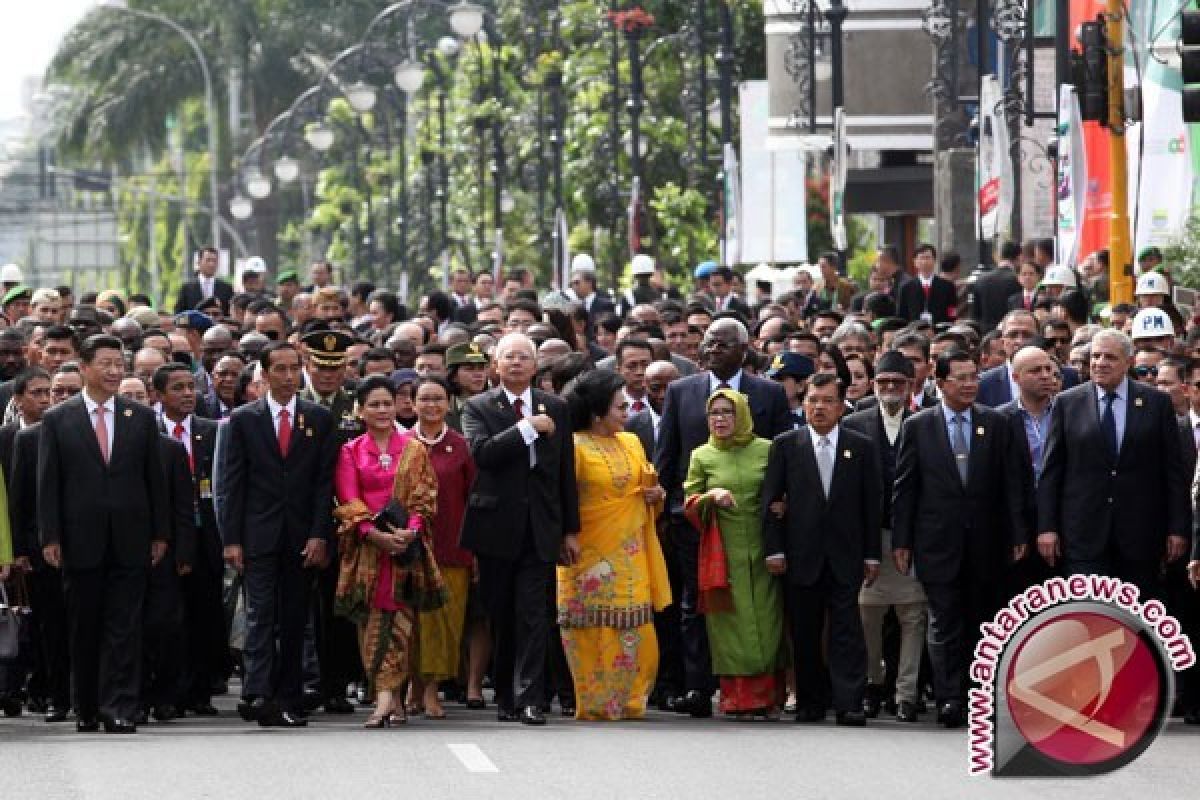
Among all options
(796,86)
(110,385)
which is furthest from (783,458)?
(796,86)

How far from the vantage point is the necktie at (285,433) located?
17.5 metres

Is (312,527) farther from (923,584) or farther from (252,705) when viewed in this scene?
(923,584)

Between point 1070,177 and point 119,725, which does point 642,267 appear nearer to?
point 1070,177

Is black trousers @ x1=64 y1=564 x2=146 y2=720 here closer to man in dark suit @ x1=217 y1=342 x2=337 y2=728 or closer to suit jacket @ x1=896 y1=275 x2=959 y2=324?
man in dark suit @ x1=217 y1=342 x2=337 y2=728

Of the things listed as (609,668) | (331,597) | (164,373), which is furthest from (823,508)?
(164,373)

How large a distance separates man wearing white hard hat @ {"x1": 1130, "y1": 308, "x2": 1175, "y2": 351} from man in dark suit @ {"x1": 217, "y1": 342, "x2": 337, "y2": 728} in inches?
214

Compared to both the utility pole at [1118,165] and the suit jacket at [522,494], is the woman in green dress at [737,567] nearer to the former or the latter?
the suit jacket at [522,494]

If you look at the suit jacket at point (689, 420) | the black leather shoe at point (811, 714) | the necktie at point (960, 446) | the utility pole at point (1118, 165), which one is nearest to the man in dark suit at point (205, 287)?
the utility pole at point (1118, 165)

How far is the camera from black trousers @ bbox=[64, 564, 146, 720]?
56.7ft

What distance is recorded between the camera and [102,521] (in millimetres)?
17297

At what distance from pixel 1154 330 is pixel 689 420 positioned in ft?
11.2

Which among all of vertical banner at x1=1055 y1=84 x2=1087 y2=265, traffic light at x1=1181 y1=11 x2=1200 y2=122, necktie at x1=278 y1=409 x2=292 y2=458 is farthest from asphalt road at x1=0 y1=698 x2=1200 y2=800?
vertical banner at x1=1055 y1=84 x2=1087 y2=265

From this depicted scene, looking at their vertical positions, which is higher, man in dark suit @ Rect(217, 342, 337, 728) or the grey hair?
the grey hair

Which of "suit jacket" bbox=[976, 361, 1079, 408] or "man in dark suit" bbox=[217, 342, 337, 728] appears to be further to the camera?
"suit jacket" bbox=[976, 361, 1079, 408]
